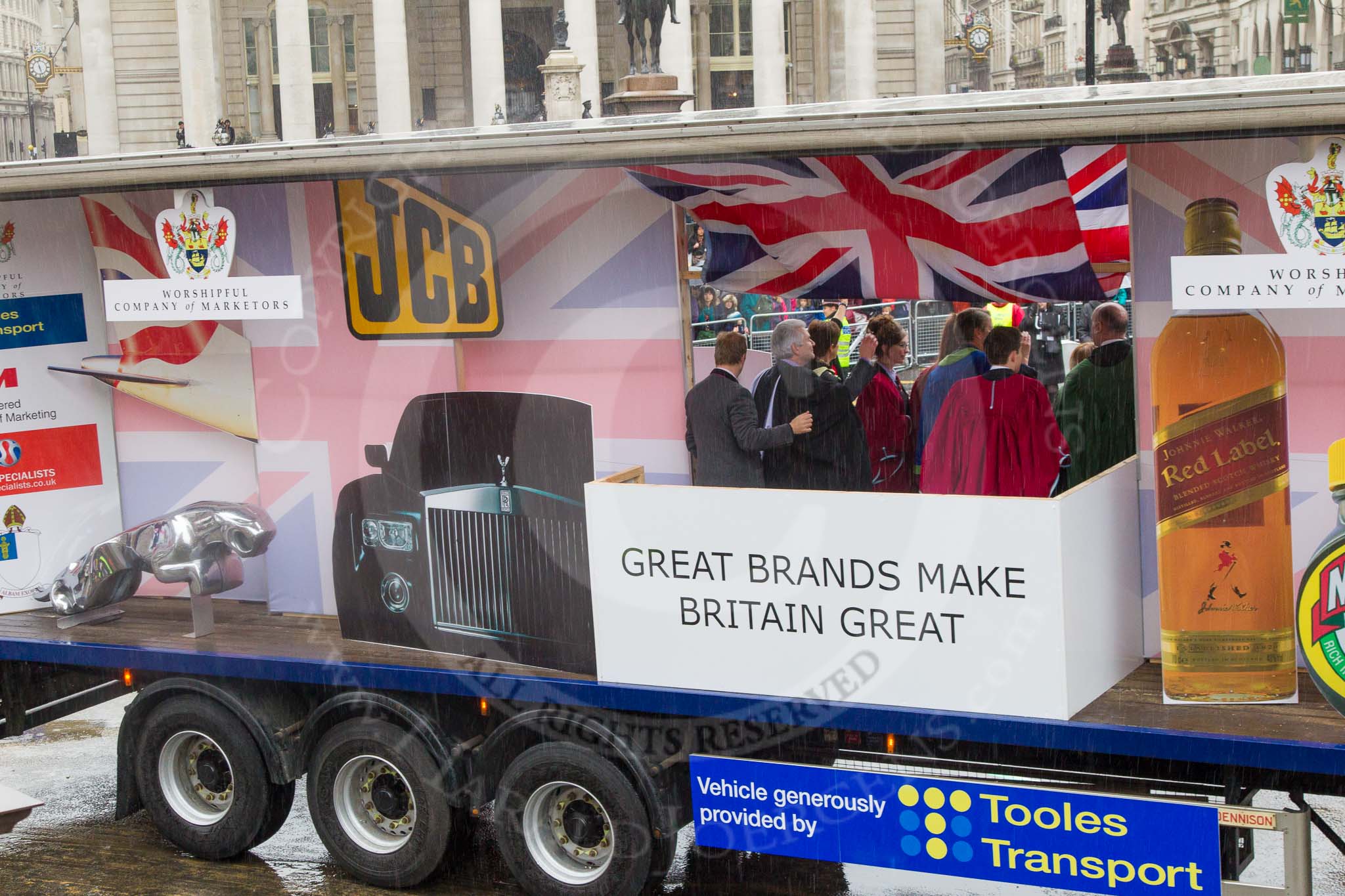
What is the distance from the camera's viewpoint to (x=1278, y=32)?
69.6 m

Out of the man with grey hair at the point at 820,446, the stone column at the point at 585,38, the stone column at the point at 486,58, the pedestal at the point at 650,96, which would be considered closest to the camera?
the man with grey hair at the point at 820,446

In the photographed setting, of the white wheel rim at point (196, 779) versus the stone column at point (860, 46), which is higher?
the stone column at point (860, 46)

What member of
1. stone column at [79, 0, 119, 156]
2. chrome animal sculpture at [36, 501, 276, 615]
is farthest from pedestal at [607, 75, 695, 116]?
stone column at [79, 0, 119, 156]

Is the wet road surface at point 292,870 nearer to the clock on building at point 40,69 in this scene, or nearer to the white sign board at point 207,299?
the white sign board at point 207,299

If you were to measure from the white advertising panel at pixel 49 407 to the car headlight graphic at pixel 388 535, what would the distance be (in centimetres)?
191

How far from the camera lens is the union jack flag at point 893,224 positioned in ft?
20.5

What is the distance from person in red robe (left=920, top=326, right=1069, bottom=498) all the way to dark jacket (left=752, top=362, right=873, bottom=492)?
55cm

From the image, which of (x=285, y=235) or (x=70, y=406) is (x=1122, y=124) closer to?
(x=285, y=235)

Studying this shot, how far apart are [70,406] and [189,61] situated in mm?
46574

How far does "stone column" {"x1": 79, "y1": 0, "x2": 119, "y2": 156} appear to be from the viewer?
52.1 m

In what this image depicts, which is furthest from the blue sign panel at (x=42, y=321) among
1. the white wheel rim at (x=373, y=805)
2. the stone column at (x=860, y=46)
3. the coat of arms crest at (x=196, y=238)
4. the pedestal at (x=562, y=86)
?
the stone column at (x=860, y=46)

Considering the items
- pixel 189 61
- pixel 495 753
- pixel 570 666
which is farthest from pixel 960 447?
pixel 189 61

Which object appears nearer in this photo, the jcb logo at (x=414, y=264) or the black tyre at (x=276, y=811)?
the jcb logo at (x=414, y=264)

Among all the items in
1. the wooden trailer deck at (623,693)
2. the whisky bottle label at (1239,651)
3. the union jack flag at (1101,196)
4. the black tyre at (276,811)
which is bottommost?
the black tyre at (276,811)
